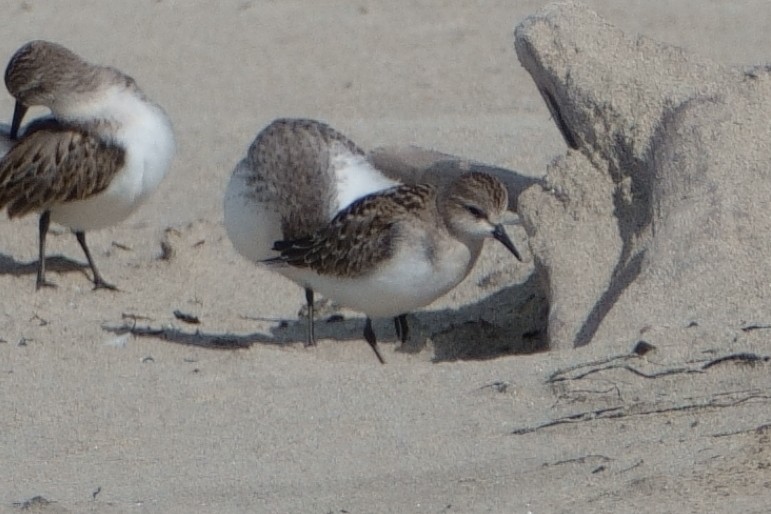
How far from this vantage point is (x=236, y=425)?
5.29 meters

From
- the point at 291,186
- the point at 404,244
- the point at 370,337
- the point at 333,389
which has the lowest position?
the point at 333,389

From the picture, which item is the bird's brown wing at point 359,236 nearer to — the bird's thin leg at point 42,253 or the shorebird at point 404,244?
the shorebird at point 404,244

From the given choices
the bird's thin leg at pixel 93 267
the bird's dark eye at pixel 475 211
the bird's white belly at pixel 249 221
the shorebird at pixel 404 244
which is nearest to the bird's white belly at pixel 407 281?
the shorebird at pixel 404 244

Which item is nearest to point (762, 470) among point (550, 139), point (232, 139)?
point (550, 139)

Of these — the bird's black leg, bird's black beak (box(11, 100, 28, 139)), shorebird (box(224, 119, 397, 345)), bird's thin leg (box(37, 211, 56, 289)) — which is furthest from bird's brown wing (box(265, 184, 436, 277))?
bird's black beak (box(11, 100, 28, 139))

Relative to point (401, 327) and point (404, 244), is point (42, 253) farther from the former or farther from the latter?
point (404, 244)

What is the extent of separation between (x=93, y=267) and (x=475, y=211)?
239cm

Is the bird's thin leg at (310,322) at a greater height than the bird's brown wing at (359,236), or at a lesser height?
lesser

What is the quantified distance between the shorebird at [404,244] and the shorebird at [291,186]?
0.95 feet

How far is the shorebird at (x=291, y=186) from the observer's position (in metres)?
7.35

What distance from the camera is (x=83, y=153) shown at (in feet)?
27.2

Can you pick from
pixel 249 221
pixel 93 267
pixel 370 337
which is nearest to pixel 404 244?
pixel 370 337

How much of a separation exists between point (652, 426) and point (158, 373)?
200cm

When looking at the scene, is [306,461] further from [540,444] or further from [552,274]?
[552,274]
